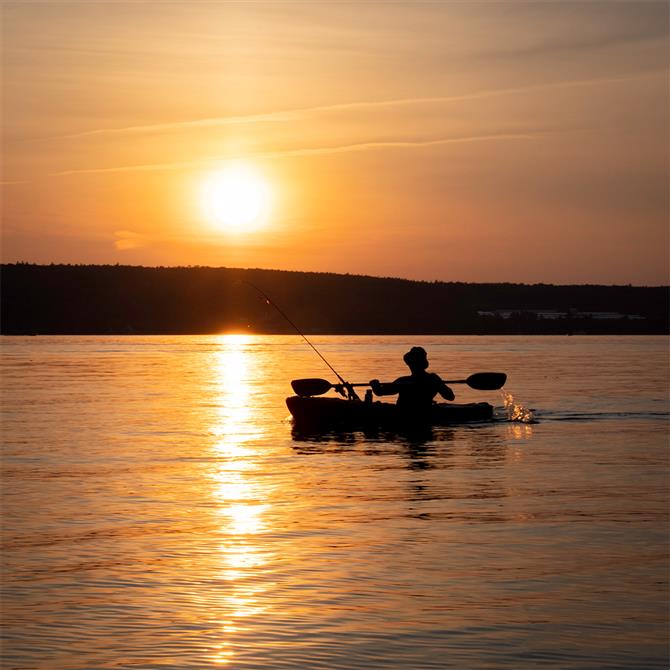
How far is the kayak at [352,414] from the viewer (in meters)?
29.8

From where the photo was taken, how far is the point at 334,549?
14.7 m

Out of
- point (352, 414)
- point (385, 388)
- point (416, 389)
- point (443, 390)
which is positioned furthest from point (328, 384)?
point (443, 390)

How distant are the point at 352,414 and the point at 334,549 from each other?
15.2 metres

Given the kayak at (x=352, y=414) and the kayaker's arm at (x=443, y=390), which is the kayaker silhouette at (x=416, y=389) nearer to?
the kayaker's arm at (x=443, y=390)

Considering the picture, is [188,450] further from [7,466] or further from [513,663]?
[513,663]

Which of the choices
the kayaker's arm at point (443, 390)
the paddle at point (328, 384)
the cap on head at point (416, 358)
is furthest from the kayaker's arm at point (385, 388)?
the paddle at point (328, 384)

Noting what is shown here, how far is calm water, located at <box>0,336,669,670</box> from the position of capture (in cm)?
1066

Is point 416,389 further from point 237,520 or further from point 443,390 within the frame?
point 237,520

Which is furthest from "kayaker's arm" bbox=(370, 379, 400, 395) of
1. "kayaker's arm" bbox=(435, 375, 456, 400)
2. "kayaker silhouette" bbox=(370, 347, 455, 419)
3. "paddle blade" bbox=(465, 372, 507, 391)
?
"paddle blade" bbox=(465, 372, 507, 391)

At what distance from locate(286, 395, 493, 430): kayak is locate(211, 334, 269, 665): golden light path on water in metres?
1.47

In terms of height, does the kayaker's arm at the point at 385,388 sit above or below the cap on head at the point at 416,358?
below

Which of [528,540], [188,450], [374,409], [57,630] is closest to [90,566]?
[57,630]

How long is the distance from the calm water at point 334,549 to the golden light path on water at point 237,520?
47mm

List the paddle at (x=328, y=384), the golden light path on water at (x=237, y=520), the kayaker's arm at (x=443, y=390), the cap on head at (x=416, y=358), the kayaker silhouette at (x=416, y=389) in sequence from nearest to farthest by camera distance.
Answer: the golden light path on water at (x=237, y=520) → the cap on head at (x=416, y=358) → the kayaker silhouette at (x=416, y=389) → the kayaker's arm at (x=443, y=390) → the paddle at (x=328, y=384)
